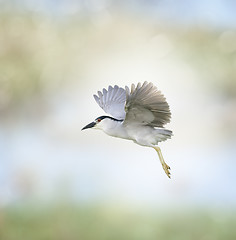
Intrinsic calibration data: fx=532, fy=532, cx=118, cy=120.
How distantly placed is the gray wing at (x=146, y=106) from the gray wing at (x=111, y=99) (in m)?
0.52

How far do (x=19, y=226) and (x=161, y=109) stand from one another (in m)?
4.58

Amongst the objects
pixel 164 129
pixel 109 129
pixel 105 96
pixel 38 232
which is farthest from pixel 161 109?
pixel 38 232

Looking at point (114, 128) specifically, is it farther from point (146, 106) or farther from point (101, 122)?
point (146, 106)

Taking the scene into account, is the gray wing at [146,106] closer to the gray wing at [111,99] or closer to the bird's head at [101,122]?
the bird's head at [101,122]

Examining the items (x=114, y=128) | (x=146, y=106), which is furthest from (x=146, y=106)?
(x=114, y=128)

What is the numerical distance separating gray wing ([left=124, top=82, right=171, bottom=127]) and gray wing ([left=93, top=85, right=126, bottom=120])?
0.52m

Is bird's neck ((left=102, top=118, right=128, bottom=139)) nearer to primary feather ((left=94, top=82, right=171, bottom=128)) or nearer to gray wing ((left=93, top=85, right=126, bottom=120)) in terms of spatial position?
primary feather ((left=94, top=82, right=171, bottom=128))

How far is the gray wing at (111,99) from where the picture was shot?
3779 millimetres

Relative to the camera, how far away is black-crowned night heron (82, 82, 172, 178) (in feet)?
10.0

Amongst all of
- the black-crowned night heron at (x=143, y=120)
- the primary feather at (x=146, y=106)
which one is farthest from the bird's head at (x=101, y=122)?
the primary feather at (x=146, y=106)

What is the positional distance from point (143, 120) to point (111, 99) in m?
0.67

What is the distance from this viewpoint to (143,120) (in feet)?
10.6

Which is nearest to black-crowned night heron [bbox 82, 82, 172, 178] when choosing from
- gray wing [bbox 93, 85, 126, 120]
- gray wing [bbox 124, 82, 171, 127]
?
gray wing [bbox 124, 82, 171, 127]

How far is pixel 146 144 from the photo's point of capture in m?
3.24
